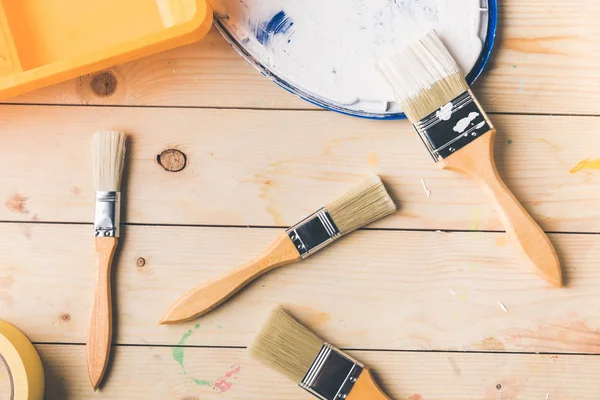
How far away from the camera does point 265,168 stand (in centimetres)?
70

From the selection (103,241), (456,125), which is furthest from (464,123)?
(103,241)

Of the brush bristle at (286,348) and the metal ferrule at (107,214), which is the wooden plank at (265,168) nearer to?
the metal ferrule at (107,214)

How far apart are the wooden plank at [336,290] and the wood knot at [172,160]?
8 cm

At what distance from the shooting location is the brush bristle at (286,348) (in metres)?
0.68

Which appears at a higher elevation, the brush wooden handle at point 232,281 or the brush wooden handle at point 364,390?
the brush wooden handle at point 232,281

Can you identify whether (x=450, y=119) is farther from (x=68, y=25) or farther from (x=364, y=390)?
(x=68, y=25)

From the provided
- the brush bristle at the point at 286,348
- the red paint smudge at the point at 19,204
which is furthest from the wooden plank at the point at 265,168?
the brush bristle at the point at 286,348

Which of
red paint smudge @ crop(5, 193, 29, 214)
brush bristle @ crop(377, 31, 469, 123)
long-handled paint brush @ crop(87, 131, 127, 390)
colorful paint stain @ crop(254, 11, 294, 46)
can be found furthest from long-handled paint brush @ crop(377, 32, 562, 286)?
red paint smudge @ crop(5, 193, 29, 214)

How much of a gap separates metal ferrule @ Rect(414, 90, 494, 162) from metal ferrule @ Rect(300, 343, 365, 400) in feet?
0.92

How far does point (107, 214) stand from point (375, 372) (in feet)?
1.28

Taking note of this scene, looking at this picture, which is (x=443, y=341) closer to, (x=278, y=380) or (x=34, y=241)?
(x=278, y=380)

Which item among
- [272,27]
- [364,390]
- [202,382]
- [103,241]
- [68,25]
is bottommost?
[364,390]

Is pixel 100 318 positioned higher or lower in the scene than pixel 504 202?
higher

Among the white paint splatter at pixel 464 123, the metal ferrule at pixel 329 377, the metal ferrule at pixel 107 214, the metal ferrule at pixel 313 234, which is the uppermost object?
the metal ferrule at pixel 107 214
